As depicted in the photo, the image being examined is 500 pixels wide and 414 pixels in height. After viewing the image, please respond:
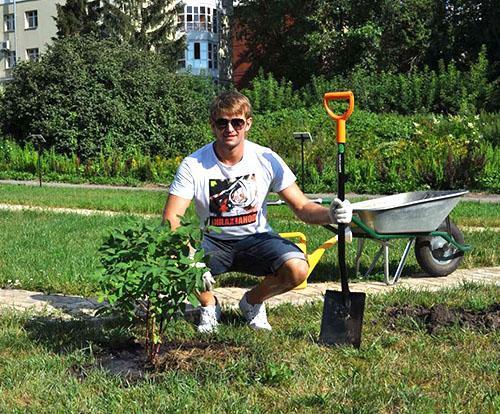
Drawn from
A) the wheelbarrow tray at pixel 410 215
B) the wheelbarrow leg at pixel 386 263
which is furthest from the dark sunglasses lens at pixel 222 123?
the wheelbarrow leg at pixel 386 263

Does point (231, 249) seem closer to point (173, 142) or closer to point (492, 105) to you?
point (173, 142)

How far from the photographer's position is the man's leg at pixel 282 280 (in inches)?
184

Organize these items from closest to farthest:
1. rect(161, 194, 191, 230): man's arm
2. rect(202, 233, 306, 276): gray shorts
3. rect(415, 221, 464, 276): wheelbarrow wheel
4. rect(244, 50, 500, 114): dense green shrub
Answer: rect(161, 194, 191, 230): man's arm < rect(202, 233, 306, 276): gray shorts < rect(415, 221, 464, 276): wheelbarrow wheel < rect(244, 50, 500, 114): dense green shrub

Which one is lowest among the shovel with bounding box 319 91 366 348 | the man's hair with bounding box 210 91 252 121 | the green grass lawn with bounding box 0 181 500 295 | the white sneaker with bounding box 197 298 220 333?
the green grass lawn with bounding box 0 181 500 295

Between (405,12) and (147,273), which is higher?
(405,12)

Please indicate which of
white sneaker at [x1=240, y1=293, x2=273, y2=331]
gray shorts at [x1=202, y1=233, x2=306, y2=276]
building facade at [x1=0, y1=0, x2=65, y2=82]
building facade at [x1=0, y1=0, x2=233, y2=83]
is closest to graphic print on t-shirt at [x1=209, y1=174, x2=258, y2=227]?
gray shorts at [x1=202, y1=233, x2=306, y2=276]

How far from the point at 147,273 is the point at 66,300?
2.44m

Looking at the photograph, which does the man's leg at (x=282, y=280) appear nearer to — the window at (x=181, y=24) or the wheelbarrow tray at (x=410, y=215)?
the wheelbarrow tray at (x=410, y=215)

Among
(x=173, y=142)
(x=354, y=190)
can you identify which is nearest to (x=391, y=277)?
(x=354, y=190)

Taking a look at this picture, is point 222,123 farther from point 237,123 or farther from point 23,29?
point 23,29

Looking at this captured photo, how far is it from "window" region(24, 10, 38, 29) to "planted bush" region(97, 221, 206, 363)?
201 feet

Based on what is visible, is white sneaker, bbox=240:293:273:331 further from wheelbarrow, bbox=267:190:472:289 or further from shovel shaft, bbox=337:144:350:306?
wheelbarrow, bbox=267:190:472:289

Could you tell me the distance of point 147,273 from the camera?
3.54 meters

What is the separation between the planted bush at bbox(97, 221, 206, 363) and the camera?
3.61m
